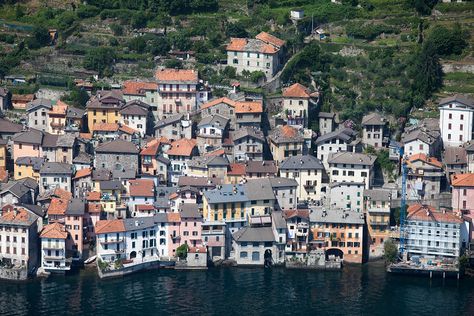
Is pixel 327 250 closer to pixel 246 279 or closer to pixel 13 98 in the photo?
pixel 246 279

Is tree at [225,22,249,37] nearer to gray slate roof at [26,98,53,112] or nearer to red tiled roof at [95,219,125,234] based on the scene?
gray slate roof at [26,98,53,112]

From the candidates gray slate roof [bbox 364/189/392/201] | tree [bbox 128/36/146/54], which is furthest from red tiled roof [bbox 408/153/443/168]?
tree [bbox 128/36/146/54]

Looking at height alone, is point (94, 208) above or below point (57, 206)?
below

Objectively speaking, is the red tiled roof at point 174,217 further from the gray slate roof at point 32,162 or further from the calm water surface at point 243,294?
the gray slate roof at point 32,162

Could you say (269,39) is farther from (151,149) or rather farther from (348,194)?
(348,194)

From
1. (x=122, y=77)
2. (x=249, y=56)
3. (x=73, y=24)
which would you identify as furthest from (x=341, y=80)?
(x=73, y=24)

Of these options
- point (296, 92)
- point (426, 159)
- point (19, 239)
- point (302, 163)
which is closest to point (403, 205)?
point (426, 159)
